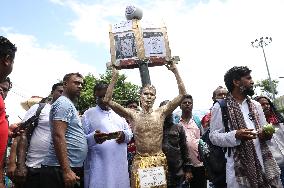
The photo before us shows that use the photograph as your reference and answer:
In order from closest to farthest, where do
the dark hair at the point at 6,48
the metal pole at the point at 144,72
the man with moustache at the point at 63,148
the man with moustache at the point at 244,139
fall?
1. the dark hair at the point at 6,48
2. the man with moustache at the point at 244,139
3. the man with moustache at the point at 63,148
4. the metal pole at the point at 144,72

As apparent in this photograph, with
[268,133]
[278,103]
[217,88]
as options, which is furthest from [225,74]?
Answer: [278,103]

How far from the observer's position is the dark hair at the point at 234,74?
3.83 meters

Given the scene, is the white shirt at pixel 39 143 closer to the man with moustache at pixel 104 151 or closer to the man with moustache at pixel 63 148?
the man with moustache at pixel 63 148

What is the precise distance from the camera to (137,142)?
4699mm

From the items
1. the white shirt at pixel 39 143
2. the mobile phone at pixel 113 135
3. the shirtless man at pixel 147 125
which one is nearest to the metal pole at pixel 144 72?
the shirtless man at pixel 147 125

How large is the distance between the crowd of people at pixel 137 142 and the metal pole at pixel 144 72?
1067mm

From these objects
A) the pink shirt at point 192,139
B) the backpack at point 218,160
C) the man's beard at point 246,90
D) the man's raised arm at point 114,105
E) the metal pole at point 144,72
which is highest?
the metal pole at point 144,72

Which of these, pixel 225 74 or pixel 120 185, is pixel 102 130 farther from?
pixel 225 74

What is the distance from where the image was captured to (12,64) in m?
2.48

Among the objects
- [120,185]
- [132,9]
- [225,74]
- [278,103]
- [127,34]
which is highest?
[278,103]

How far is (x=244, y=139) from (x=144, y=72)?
317 centimetres

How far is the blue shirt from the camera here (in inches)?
144

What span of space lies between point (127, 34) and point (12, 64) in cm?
404

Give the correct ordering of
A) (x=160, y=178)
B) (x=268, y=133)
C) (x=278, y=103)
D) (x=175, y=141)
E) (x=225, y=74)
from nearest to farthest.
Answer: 1. (x=268, y=133)
2. (x=225, y=74)
3. (x=160, y=178)
4. (x=175, y=141)
5. (x=278, y=103)
